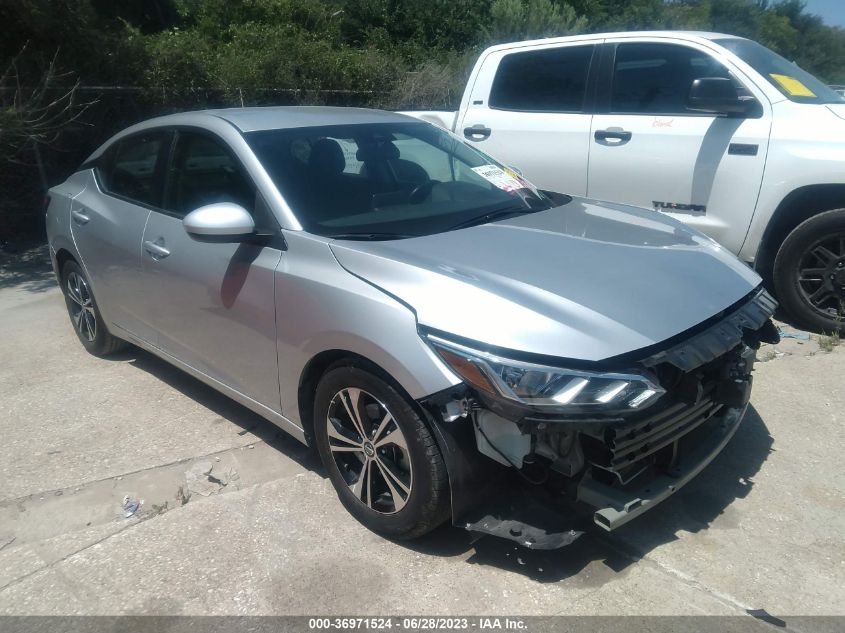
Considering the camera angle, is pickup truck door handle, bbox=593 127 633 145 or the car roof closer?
the car roof

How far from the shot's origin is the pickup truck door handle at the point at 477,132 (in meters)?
6.50

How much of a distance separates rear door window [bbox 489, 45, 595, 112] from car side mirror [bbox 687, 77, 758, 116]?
1.07m

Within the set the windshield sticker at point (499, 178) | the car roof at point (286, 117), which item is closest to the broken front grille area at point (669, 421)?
the windshield sticker at point (499, 178)

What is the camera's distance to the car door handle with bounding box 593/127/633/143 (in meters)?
5.64

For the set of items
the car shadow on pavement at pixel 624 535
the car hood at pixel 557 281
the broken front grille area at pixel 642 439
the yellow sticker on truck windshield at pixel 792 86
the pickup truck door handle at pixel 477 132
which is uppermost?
Result: the yellow sticker on truck windshield at pixel 792 86

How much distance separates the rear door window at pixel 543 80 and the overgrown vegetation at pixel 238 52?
16.0 ft

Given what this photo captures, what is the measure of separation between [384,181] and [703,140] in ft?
8.82

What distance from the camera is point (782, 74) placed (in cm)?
538

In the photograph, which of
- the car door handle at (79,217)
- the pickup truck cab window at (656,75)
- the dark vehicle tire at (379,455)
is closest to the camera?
the dark vehicle tire at (379,455)

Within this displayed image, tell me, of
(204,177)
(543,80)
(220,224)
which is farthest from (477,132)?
(220,224)

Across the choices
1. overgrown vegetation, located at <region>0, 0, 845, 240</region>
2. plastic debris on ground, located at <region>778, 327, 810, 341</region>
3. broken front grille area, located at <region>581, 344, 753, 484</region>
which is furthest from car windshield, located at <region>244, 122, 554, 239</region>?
overgrown vegetation, located at <region>0, 0, 845, 240</region>

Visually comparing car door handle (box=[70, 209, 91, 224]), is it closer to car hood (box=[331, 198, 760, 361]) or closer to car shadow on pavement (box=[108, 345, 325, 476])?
car shadow on pavement (box=[108, 345, 325, 476])

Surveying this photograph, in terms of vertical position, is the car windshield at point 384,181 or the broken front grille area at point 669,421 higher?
the car windshield at point 384,181

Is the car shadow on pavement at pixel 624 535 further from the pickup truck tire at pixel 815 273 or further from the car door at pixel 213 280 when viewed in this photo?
the pickup truck tire at pixel 815 273
